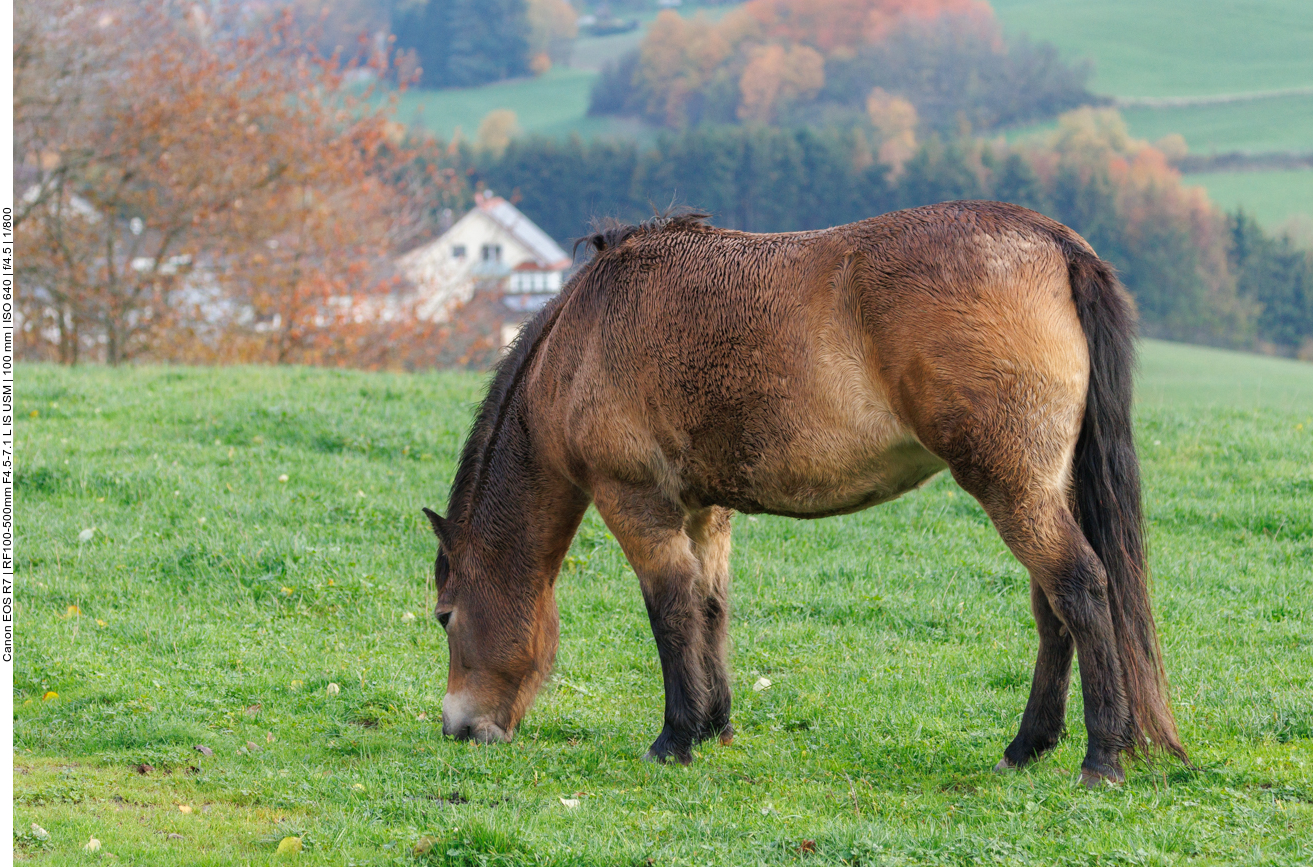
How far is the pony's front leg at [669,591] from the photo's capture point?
4.73m

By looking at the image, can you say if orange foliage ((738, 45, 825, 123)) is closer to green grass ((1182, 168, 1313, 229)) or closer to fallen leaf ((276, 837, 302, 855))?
green grass ((1182, 168, 1313, 229))

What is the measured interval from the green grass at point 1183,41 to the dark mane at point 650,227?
58950 millimetres

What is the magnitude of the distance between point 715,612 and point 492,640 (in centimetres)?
103

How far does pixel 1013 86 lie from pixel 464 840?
187ft

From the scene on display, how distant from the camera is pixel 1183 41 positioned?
63.1m

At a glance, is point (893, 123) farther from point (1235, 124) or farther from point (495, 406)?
point (495, 406)

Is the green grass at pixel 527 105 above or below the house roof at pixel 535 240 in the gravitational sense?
above

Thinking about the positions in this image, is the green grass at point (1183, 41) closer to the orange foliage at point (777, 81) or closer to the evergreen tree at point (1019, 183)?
the orange foliage at point (777, 81)

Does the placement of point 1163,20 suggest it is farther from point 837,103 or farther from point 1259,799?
point 1259,799

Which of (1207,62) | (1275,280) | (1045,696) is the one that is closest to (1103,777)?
(1045,696)

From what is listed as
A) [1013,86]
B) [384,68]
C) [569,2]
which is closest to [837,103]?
[1013,86]

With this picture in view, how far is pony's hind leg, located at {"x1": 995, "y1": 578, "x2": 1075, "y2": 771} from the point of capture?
14.7 feet

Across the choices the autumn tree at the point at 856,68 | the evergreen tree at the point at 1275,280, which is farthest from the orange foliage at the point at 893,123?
the evergreen tree at the point at 1275,280

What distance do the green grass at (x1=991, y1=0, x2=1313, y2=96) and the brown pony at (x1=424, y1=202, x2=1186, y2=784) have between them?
5934cm
